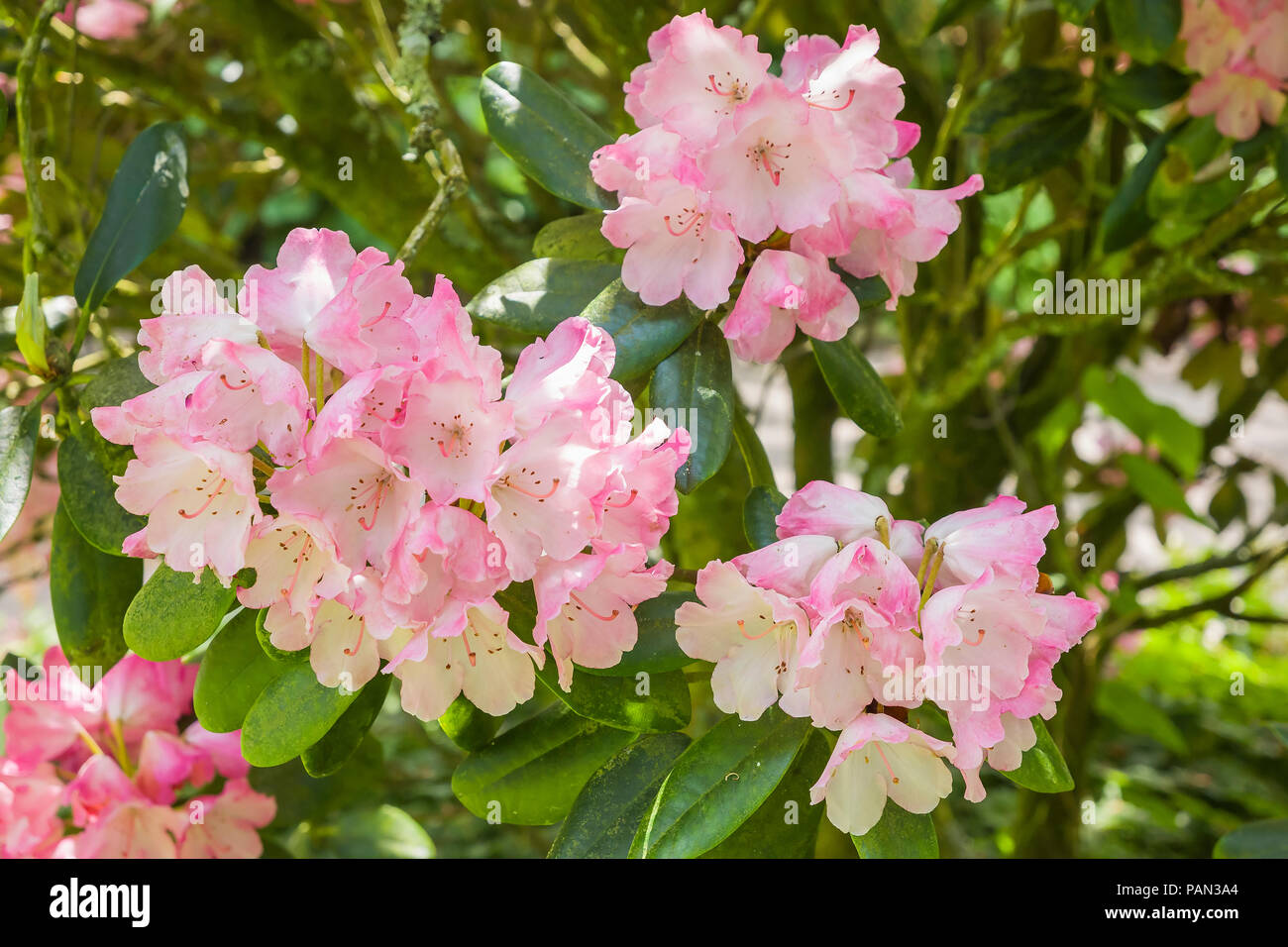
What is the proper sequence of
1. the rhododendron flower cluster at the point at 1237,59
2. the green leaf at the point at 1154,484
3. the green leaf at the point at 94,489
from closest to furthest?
the green leaf at the point at 94,489, the rhododendron flower cluster at the point at 1237,59, the green leaf at the point at 1154,484

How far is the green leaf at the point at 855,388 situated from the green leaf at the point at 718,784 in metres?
0.24

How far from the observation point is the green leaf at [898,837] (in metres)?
0.71

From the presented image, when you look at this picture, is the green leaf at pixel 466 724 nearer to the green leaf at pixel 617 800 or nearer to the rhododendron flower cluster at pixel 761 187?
the green leaf at pixel 617 800

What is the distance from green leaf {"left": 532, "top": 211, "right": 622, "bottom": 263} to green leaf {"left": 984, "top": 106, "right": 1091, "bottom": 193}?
0.53 m

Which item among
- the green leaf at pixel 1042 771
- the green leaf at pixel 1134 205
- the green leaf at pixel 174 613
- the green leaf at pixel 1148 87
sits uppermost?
the green leaf at pixel 1148 87

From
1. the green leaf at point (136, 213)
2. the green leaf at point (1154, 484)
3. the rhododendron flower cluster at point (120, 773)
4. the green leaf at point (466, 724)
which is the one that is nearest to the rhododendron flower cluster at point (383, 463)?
the green leaf at point (466, 724)

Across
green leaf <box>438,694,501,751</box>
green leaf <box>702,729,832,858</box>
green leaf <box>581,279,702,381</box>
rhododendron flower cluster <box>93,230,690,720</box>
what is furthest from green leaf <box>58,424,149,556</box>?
green leaf <box>702,729,832,858</box>

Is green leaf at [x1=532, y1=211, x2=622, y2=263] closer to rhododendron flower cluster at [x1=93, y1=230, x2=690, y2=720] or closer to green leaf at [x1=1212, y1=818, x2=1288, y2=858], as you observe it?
rhododendron flower cluster at [x1=93, y1=230, x2=690, y2=720]

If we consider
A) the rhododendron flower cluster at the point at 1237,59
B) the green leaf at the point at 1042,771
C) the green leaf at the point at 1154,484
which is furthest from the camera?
the green leaf at the point at 1154,484

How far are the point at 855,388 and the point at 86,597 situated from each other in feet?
2.07

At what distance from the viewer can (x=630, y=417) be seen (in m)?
0.64

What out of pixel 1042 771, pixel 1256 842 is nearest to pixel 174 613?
pixel 1042 771

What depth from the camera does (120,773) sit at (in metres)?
1.00

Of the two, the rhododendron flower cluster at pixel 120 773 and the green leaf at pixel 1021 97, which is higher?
the green leaf at pixel 1021 97
